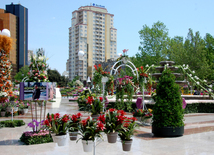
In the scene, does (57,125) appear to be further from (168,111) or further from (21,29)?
(21,29)

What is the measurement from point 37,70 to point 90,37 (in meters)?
112

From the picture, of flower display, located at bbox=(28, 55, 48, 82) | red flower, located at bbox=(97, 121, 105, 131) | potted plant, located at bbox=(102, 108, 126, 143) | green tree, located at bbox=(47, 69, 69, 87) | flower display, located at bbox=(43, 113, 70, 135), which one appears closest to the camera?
red flower, located at bbox=(97, 121, 105, 131)

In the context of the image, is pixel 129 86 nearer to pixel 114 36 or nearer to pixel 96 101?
pixel 96 101

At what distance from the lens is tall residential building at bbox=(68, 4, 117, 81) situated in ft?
377

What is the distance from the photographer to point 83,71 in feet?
372

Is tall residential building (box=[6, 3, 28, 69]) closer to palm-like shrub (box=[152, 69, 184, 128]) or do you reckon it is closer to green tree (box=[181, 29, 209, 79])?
green tree (box=[181, 29, 209, 79])

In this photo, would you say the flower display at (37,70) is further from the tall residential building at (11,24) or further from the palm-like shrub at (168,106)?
the tall residential building at (11,24)

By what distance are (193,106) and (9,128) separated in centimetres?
1424

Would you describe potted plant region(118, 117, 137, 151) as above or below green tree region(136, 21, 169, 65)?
below

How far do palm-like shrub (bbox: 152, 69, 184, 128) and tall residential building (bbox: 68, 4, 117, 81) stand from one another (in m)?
104

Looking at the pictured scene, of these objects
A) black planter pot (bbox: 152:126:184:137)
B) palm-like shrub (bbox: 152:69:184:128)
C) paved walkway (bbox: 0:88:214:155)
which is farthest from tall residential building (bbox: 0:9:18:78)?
black planter pot (bbox: 152:126:184:137)

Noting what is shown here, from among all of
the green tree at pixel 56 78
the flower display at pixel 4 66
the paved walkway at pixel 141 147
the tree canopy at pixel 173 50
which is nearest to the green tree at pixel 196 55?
the tree canopy at pixel 173 50

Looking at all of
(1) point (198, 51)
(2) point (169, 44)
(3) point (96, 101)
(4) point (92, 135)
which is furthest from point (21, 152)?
(2) point (169, 44)

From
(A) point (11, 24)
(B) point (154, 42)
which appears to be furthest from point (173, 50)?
(A) point (11, 24)
